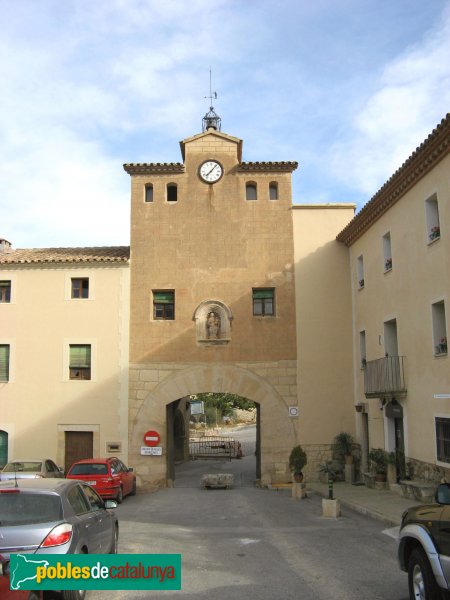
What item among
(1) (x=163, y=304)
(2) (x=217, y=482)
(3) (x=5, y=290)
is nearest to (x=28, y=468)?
(2) (x=217, y=482)

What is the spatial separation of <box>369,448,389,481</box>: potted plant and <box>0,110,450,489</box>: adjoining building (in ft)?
7.52

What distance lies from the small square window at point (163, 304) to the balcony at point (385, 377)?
776 cm

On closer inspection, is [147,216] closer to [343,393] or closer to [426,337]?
[343,393]

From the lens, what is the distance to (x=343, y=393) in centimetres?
2333

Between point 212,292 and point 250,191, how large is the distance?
433cm

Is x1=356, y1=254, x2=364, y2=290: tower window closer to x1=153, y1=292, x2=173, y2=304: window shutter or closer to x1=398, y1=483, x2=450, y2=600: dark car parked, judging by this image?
x1=153, y1=292, x2=173, y2=304: window shutter

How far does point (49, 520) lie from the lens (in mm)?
6832

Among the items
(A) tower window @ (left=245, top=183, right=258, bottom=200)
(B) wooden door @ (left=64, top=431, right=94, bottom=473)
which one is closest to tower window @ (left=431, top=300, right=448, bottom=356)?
(A) tower window @ (left=245, top=183, right=258, bottom=200)

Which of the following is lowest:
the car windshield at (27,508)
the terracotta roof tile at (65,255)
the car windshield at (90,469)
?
the car windshield at (90,469)

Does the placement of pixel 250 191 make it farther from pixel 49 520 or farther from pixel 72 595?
pixel 72 595

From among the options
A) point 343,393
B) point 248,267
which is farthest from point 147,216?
point 343,393

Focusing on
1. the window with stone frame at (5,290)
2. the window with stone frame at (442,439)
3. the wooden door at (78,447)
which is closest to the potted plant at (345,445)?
the window with stone frame at (442,439)

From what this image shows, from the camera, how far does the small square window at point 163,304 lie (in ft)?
79.0

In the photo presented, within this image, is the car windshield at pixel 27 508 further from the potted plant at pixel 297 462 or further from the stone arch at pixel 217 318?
the stone arch at pixel 217 318
